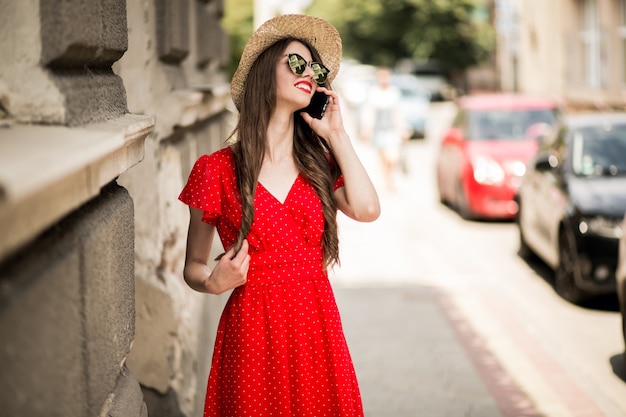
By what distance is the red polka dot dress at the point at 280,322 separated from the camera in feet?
10.8

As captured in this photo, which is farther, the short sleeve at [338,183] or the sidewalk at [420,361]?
the sidewalk at [420,361]

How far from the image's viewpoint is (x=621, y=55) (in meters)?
23.9

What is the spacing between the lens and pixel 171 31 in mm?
5207

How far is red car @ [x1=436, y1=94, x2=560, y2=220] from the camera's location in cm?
1380

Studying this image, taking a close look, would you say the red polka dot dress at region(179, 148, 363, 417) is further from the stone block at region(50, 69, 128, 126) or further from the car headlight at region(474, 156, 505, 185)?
the car headlight at region(474, 156, 505, 185)

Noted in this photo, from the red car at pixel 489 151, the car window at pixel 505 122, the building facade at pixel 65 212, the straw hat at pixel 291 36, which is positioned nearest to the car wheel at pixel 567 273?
the red car at pixel 489 151

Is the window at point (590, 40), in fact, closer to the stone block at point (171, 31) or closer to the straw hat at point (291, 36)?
the stone block at point (171, 31)

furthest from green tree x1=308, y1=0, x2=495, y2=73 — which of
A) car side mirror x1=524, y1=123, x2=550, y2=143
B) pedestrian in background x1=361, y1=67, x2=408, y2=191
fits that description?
car side mirror x1=524, y1=123, x2=550, y2=143

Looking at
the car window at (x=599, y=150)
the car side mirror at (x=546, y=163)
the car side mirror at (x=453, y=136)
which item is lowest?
the car side mirror at (x=453, y=136)

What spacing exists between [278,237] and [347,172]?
33 centimetres

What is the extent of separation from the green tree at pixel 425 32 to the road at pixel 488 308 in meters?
43.0

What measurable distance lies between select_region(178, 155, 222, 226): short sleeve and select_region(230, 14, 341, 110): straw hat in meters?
0.34

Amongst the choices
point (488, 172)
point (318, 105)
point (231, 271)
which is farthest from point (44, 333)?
point (488, 172)

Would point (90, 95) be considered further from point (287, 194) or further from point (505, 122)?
point (505, 122)
